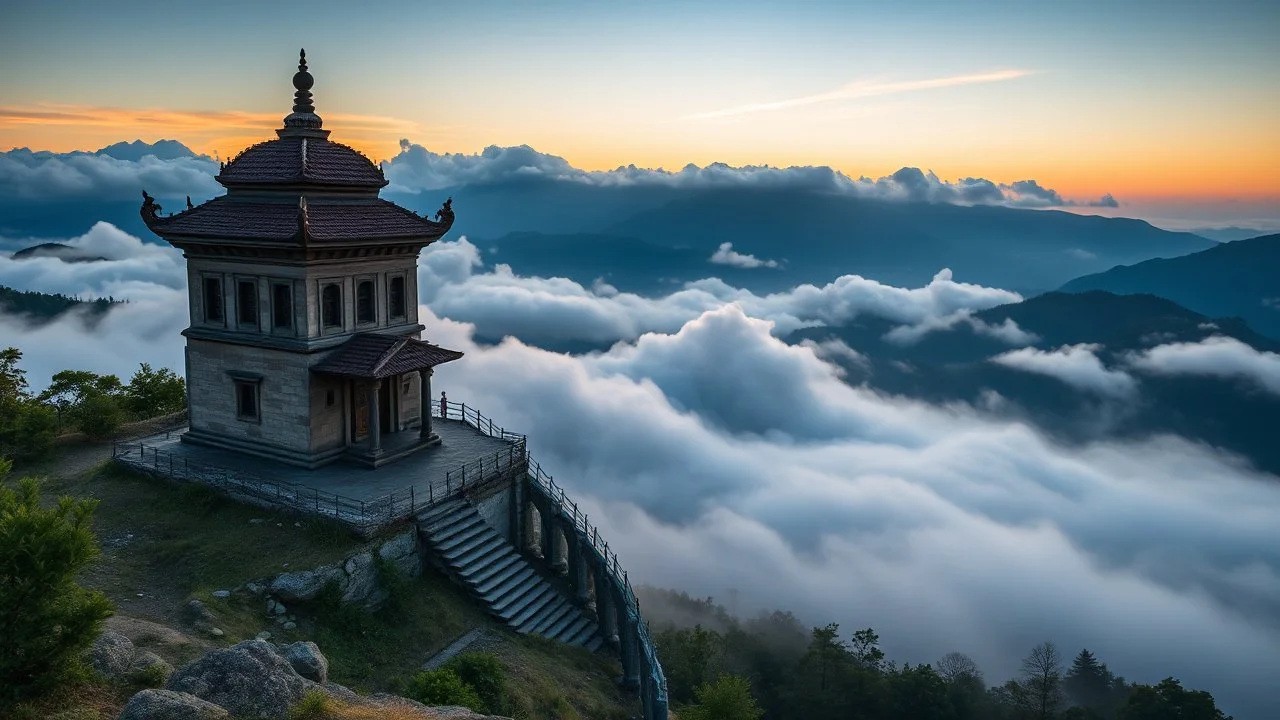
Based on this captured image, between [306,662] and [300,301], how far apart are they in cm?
1607

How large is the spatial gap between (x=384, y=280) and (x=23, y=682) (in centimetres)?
2182

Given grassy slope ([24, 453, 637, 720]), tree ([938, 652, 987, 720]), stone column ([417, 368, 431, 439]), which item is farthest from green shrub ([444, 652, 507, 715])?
tree ([938, 652, 987, 720])

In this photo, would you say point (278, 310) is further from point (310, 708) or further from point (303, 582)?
point (310, 708)

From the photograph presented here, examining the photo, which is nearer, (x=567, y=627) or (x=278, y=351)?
(x=567, y=627)

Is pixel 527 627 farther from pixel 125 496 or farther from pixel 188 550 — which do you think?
pixel 125 496

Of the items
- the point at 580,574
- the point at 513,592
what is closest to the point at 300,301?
the point at 513,592

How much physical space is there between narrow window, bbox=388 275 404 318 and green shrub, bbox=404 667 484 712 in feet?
57.6

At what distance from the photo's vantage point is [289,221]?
1220 inches

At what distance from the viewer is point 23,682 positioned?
47.0 ft

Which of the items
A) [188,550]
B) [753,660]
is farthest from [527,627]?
[753,660]

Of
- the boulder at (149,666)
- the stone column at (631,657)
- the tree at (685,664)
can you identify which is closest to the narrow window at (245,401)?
the boulder at (149,666)

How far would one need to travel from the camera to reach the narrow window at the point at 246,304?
3247 cm

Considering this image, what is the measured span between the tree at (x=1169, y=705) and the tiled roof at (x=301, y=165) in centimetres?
4845

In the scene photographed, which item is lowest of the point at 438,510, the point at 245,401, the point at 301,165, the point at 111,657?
the point at 438,510
